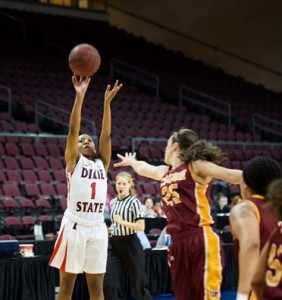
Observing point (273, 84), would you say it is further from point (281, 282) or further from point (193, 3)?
point (281, 282)

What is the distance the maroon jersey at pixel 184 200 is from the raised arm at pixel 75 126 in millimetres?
1144

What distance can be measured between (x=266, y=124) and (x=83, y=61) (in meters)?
15.8

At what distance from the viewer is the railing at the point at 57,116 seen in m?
17.4

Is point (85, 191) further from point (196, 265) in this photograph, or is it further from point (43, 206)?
point (43, 206)

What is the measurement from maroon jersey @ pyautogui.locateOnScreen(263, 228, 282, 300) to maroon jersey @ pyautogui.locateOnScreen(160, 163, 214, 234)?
186 cm

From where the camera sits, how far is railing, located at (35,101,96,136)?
57.0 feet

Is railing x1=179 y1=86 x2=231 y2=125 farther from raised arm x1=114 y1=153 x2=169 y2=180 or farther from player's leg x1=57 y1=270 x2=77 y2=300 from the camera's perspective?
raised arm x1=114 y1=153 x2=169 y2=180

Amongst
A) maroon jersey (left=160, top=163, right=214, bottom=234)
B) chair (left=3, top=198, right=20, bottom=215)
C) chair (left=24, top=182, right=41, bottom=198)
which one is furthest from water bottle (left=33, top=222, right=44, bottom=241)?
maroon jersey (left=160, top=163, right=214, bottom=234)

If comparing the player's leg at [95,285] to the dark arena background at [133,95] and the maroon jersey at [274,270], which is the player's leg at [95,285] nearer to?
the dark arena background at [133,95]

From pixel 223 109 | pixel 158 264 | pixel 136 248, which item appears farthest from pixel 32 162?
pixel 223 109

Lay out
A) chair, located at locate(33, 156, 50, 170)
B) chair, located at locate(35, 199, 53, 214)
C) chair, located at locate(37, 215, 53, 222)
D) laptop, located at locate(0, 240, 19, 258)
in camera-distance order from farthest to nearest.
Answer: chair, located at locate(33, 156, 50, 170) → chair, located at locate(35, 199, 53, 214) → chair, located at locate(37, 215, 53, 222) → laptop, located at locate(0, 240, 19, 258)

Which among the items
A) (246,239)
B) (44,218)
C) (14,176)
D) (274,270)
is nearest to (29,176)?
(14,176)

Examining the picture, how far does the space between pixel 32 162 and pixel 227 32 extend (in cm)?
1300

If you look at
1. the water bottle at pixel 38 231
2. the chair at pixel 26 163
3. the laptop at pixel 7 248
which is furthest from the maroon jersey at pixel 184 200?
the chair at pixel 26 163
